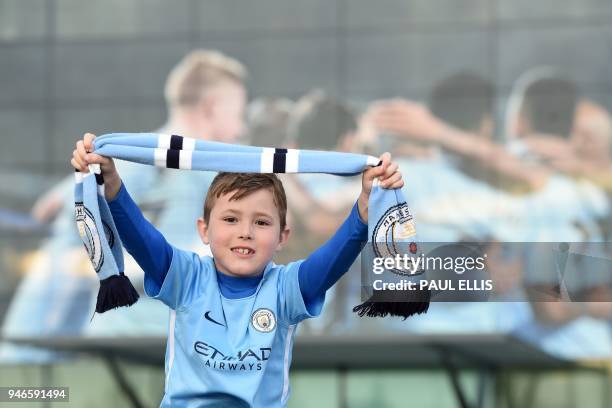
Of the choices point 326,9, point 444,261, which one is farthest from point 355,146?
point 444,261

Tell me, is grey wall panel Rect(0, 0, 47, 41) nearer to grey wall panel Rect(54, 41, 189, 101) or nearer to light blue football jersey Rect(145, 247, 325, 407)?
grey wall panel Rect(54, 41, 189, 101)

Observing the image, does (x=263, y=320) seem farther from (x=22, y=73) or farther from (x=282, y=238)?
(x=22, y=73)

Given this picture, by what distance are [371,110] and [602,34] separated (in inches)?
168

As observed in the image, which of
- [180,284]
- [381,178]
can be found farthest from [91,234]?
[381,178]

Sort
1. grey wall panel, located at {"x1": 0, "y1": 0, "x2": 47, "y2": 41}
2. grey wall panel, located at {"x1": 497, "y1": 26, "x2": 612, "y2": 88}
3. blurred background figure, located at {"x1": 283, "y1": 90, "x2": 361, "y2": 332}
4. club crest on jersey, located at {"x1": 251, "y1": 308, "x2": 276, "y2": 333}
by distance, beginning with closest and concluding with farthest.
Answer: club crest on jersey, located at {"x1": 251, "y1": 308, "x2": 276, "y2": 333} < blurred background figure, located at {"x1": 283, "y1": 90, "x2": 361, "y2": 332} < grey wall panel, located at {"x1": 497, "y1": 26, "x2": 612, "y2": 88} < grey wall panel, located at {"x1": 0, "y1": 0, "x2": 47, "y2": 41}

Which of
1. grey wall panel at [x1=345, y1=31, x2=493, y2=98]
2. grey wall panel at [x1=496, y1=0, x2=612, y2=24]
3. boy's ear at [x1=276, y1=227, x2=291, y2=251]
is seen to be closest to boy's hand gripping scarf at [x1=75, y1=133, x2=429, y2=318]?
boy's ear at [x1=276, y1=227, x2=291, y2=251]

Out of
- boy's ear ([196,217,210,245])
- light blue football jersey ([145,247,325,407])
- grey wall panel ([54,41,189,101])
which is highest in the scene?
grey wall panel ([54,41,189,101])

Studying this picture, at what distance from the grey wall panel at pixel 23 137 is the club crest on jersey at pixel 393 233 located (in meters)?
19.5

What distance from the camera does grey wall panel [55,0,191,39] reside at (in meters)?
22.6

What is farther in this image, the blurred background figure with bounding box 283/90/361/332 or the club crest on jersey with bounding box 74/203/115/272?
the blurred background figure with bounding box 283/90/361/332

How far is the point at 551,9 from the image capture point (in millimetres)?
21750

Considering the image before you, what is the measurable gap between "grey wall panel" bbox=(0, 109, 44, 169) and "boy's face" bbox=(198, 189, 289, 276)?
63.7 feet

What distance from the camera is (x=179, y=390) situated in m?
3.85

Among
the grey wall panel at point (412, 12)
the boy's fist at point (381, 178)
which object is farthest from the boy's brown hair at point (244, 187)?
the grey wall panel at point (412, 12)
